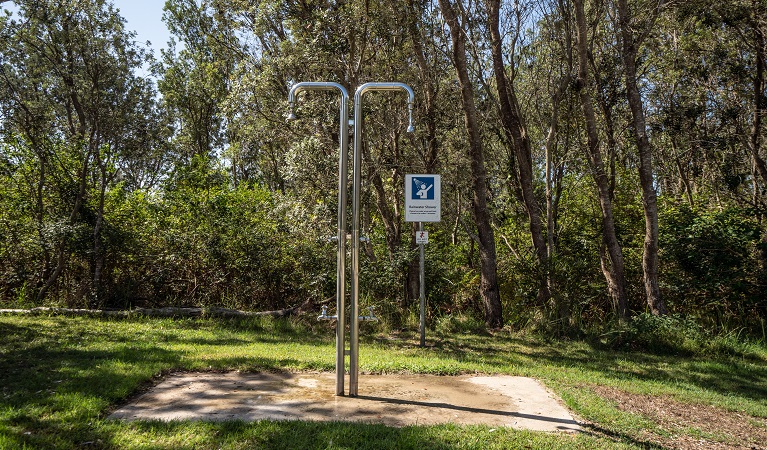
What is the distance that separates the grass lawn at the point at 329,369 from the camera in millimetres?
4105

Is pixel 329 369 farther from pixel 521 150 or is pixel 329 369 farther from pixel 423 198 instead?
pixel 521 150

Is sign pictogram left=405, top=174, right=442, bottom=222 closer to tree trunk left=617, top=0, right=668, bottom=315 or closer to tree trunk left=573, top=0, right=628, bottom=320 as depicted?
tree trunk left=573, top=0, right=628, bottom=320

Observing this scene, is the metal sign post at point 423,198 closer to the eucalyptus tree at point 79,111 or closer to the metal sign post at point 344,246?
the metal sign post at point 344,246

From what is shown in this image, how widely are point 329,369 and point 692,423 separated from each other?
3972mm

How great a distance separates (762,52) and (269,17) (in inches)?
439

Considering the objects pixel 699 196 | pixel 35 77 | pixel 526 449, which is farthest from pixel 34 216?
pixel 699 196

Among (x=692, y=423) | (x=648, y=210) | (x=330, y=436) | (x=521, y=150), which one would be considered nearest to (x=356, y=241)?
(x=330, y=436)

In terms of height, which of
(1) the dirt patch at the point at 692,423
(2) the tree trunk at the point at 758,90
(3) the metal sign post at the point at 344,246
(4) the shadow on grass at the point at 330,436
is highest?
(2) the tree trunk at the point at 758,90

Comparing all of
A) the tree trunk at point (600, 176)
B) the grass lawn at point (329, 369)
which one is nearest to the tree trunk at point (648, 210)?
the tree trunk at point (600, 176)

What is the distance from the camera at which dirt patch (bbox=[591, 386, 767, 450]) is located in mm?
4699

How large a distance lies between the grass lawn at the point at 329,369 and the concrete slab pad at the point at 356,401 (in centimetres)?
25

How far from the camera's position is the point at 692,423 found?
5.23m

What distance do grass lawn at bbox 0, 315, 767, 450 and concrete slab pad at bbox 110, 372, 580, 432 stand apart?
0.25 meters

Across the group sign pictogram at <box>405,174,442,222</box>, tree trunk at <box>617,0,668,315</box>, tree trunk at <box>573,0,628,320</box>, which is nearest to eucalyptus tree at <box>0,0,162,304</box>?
sign pictogram at <box>405,174,442,222</box>
